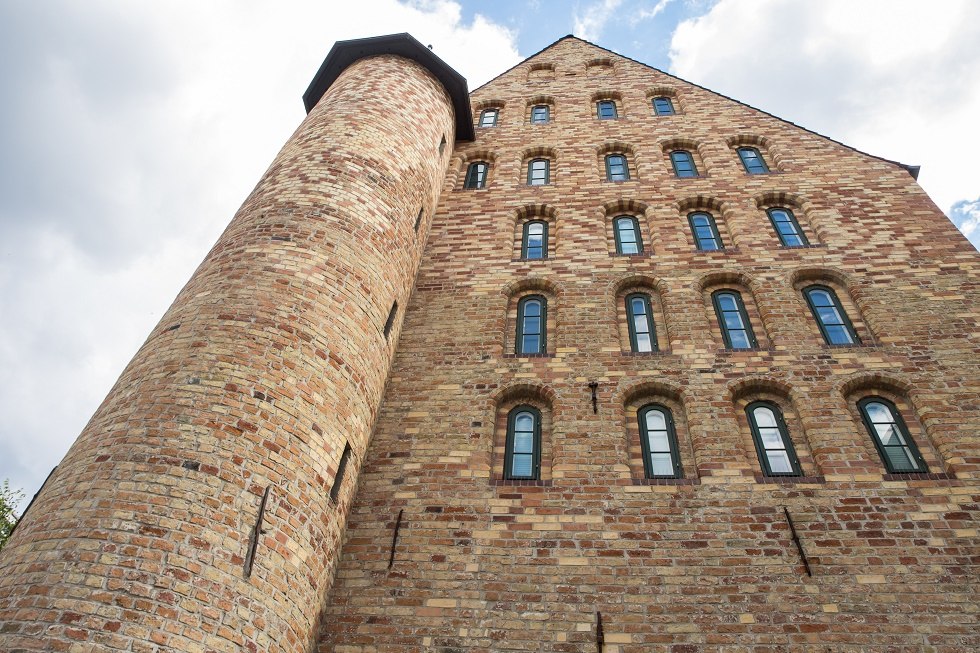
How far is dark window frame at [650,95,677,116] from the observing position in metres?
15.3

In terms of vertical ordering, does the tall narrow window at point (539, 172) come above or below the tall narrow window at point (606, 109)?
below

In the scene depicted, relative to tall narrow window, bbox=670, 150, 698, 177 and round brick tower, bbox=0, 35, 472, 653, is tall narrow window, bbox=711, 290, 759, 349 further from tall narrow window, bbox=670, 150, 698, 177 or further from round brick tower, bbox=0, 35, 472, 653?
round brick tower, bbox=0, 35, 472, 653

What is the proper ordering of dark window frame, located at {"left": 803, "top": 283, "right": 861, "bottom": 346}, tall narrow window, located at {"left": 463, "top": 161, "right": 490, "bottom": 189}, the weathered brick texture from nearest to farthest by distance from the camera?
1. the weathered brick texture
2. dark window frame, located at {"left": 803, "top": 283, "right": 861, "bottom": 346}
3. tall narrow window, located at {"left": 463, "top": 161, "right": 490, "bottom": 189}

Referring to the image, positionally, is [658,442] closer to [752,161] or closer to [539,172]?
[539,172]

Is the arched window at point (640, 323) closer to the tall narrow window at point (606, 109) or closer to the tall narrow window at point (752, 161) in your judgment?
the tall narrow window at point (752, 161)

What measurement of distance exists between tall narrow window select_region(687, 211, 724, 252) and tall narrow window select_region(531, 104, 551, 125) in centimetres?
524

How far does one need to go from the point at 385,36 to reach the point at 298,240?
725 cm

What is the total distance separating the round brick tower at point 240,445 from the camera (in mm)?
4699

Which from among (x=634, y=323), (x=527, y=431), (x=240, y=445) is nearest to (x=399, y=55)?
(x=634, y=323)

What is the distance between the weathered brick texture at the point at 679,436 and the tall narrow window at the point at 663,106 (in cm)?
338

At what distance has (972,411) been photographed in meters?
7.41

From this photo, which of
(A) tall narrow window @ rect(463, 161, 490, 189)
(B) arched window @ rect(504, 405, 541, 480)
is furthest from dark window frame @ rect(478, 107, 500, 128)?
(B) arched window @ rect(504, 405, 541, 480)

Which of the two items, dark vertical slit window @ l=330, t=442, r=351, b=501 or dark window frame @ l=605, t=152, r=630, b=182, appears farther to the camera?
dark window frame @ l=605, t=152, r=630, b=182

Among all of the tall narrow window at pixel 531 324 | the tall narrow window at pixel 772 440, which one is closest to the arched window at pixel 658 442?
the tall narrow window at pixel 772 440
